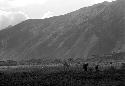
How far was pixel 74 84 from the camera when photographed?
40.6 meters

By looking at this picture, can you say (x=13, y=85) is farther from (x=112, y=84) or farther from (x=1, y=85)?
(x=112, y=84)

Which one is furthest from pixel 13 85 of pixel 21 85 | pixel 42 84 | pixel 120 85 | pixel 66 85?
pixel 120 85

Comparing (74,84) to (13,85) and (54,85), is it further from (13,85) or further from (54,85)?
(13,85)

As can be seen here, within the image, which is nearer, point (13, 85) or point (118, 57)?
point (13, 85)

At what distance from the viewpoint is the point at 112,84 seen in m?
41.0

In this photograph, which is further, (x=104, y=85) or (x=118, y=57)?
(x=118, y=57)

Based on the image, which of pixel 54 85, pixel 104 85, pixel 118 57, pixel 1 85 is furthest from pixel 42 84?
pixel 118 57

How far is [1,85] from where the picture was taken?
133 ft

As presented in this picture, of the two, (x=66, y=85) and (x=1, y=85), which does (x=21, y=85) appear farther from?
(x=66, y=85)

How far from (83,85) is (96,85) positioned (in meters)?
1.78

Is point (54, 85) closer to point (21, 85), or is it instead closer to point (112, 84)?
point (21, 85)

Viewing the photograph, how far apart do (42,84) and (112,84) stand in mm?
10017

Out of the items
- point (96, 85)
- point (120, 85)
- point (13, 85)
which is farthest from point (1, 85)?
point (120, 85)

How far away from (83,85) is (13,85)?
32.1 ft
